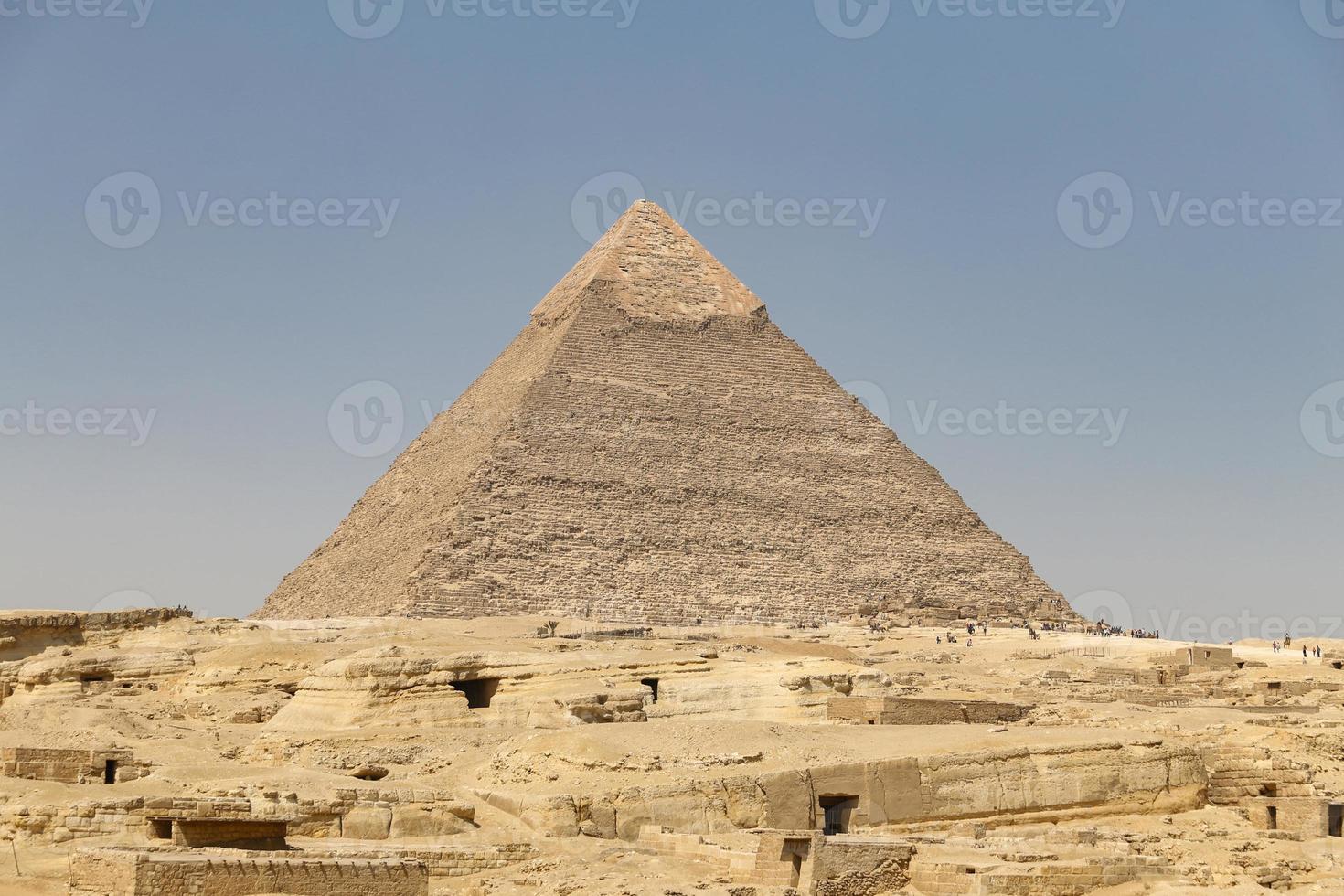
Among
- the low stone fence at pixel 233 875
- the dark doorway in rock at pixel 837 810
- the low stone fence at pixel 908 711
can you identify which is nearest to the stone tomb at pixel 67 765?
the low stone fence at pixel 233 875

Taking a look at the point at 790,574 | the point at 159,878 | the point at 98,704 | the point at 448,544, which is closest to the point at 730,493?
the point at 790,574

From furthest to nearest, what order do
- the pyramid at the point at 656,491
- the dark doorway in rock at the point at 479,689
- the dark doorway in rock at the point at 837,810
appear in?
the pyramid at the point at 656,491 < the dark doorway in rock at the point at 479,689 < the dark doorway in rock at the point at 837,810

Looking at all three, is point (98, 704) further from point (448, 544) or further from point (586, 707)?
point (448, 544)

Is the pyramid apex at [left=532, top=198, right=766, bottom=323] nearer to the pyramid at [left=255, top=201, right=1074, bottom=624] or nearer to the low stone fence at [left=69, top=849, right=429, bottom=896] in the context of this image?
the pyramid at [left=255, top=201, right=1074, bottom=624]

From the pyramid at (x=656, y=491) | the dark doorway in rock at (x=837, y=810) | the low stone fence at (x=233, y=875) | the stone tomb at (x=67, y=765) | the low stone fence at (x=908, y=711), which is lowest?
the low stone fence at (x=233, y=875)

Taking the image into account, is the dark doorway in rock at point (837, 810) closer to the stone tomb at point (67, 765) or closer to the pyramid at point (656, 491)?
the stone tomb at point (67, 765)

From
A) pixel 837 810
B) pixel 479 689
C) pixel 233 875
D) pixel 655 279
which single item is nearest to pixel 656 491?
pixel 655 279
